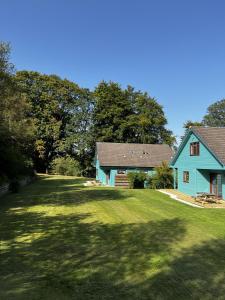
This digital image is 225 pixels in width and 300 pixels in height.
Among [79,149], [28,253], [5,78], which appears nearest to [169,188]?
[5,78]

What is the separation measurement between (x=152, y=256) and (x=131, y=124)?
5533cm

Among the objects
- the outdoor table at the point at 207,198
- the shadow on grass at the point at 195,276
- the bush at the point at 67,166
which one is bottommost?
the shadow on grass at the point at 195,276

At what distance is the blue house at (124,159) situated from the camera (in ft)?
138

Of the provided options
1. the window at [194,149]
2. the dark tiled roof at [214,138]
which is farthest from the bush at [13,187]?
the dark tiled roof at [214,138]

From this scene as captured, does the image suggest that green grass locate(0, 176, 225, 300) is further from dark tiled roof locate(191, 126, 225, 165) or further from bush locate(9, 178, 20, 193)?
bush locate(9, 178, 20, 193)

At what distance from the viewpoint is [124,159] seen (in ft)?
142

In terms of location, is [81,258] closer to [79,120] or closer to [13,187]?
[13,187]

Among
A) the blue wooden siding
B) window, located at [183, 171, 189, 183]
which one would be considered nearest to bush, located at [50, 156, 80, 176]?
the blue wooden siding

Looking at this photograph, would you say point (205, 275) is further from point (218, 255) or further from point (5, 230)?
point (5, 230)

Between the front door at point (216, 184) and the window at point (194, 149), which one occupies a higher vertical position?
the window at point (194, 149)

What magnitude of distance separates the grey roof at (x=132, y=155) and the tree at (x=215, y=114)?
66.4 metres

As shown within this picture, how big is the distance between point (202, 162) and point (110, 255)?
18.8m

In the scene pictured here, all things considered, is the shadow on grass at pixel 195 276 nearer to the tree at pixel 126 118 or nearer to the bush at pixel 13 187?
the bush at pixel 13 187

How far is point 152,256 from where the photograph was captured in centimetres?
1030
